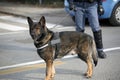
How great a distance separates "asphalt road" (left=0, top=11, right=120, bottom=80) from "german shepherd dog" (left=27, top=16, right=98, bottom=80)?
0.36m

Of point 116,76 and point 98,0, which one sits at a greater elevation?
point 98,0

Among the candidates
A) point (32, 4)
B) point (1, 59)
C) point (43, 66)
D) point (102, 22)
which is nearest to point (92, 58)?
point (43, 66)

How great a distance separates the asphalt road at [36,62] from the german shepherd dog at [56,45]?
36cm

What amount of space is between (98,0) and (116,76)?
186cm

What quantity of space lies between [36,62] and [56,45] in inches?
65.1

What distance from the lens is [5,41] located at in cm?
1030

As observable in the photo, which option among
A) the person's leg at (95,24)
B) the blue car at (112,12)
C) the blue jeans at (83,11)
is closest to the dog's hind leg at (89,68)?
the blue jeans at (83,11)

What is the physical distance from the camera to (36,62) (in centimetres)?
797

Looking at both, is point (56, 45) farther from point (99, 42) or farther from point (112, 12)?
point (112, 12)

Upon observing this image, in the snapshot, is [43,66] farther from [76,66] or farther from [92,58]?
[92,58]

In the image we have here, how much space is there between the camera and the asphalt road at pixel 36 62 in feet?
22.6

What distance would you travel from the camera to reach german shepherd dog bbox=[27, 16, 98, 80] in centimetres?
612

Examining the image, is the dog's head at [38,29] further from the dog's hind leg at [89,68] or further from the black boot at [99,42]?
the black boot at [99,42]

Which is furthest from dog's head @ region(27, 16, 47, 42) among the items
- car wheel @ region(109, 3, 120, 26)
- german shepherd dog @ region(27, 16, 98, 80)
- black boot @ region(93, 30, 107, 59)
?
car wheel @ region(109, 3, 120, 26)
